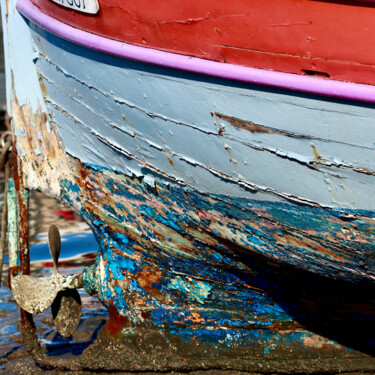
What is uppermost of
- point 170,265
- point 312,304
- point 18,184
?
point 18,184

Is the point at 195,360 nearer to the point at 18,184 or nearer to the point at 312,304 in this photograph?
the point at 312,304

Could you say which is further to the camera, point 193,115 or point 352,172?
point 193,115

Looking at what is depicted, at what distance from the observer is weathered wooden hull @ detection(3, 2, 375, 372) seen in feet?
6.46

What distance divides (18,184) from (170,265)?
108 cm

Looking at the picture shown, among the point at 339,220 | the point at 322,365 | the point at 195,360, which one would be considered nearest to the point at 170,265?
the point at 195,360

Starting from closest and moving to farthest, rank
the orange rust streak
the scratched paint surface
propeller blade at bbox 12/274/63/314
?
the scratched paint surface, the orange rust streak, propeller blade at bbox 12/274/63/314

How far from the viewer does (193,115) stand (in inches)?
82.3

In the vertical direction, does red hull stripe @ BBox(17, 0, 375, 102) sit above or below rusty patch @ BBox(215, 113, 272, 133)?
above

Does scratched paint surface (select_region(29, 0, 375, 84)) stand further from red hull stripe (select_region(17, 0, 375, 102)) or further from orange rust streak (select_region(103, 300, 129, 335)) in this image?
orange rust streak (select_region(103, 300, 129, 335))

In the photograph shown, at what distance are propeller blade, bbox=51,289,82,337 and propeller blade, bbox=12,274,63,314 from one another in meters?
0.05

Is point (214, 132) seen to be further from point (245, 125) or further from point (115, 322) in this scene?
point (115, 322)

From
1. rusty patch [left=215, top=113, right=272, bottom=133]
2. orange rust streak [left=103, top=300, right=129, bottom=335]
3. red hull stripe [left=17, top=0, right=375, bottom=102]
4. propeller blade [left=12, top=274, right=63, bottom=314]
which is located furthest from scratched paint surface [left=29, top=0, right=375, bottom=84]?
propeller blade [left=12, top=274, right=63, bottom=314]

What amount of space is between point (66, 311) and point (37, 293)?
0.16 meters

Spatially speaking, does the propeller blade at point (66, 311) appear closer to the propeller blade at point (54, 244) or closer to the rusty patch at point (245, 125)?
the propeller blade at point (54, 244)
